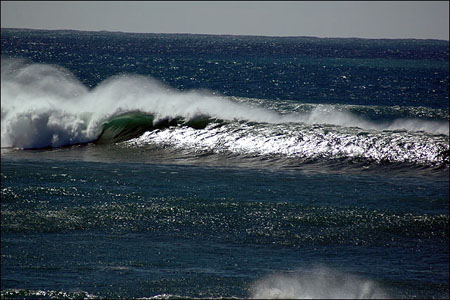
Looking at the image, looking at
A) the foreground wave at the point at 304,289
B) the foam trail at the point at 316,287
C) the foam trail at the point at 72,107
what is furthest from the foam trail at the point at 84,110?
the foam trail at the point at 316,287

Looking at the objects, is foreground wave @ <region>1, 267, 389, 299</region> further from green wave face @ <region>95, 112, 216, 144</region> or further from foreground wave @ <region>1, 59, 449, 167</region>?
green wave face @ <region>95, 112, 216, 144</region>

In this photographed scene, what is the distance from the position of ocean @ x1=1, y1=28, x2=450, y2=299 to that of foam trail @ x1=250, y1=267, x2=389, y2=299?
3cm

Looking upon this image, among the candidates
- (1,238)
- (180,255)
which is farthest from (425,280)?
(1,238)

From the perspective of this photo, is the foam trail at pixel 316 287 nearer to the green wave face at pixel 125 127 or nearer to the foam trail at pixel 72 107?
the green wave face at pixel 125 127

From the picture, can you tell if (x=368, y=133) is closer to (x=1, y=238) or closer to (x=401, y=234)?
(x=401, y=234)

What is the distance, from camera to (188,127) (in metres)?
23.6

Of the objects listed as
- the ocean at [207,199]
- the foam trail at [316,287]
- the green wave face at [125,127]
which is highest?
the green wave face at [125,127]

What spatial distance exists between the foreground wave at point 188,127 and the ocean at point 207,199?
79 millimetres

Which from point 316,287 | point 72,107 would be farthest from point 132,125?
point 316,287

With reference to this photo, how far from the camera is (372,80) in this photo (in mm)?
62656

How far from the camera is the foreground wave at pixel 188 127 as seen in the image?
20.3m

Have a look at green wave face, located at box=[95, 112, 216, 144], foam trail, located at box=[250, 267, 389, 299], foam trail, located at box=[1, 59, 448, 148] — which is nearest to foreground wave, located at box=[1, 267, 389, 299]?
foam trail, located at box=[250, 267, 389, 299]

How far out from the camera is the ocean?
9.80m

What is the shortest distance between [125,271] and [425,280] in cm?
471
